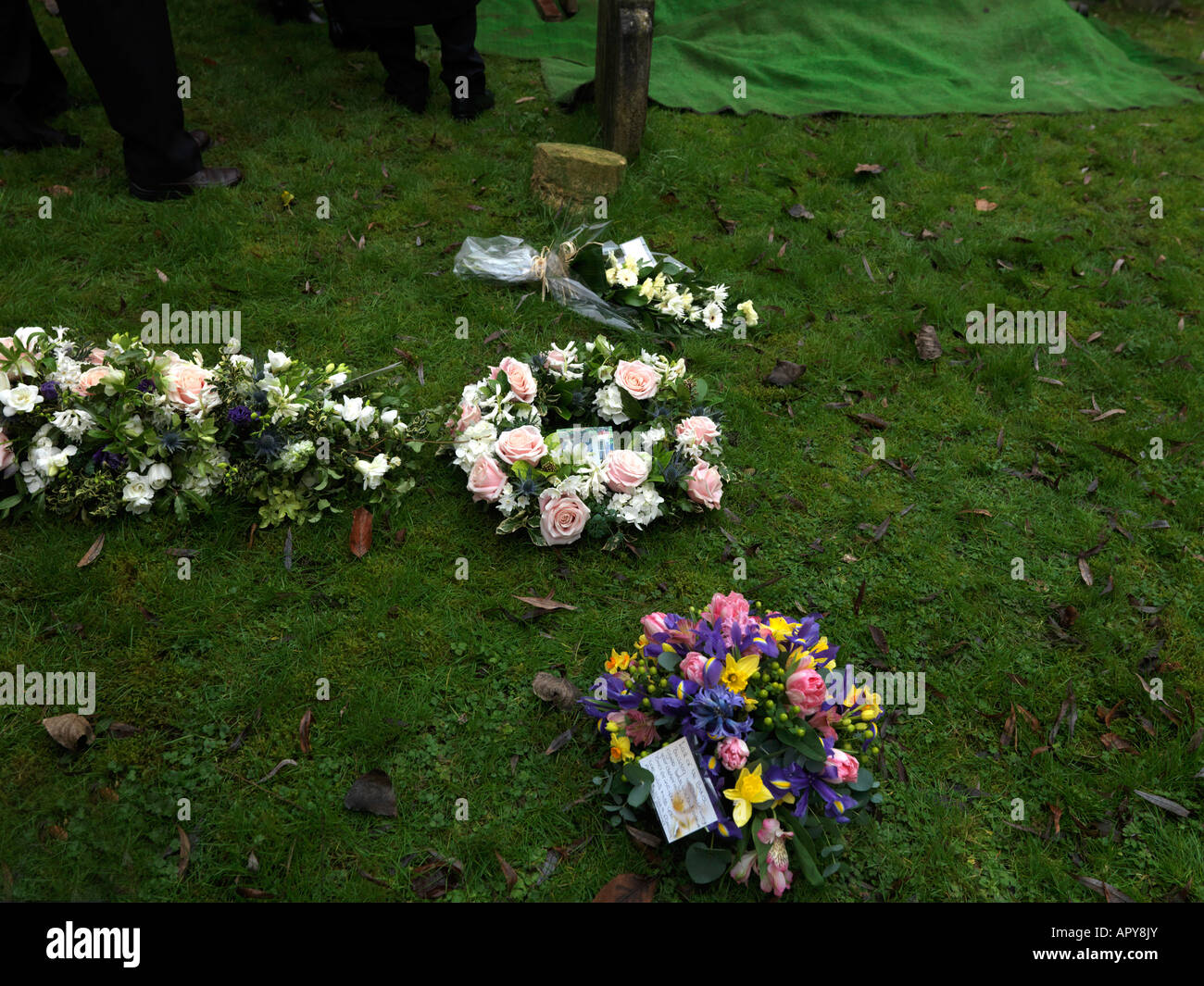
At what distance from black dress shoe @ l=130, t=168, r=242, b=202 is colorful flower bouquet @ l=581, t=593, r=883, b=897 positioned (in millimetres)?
4110

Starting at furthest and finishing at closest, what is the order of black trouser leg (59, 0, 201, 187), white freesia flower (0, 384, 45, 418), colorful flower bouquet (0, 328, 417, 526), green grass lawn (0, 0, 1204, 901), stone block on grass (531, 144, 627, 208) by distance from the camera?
stone block on grass (531, 144, 627, 208) < black trouser leg (59, 0, 201, 187) < colorful flower bouquet (0, 328, 417, 526) < white freesia flower (0, 384, 45, 418) < green grass lawn (0, 0, 1204, 901)

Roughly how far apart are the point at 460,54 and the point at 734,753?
5194mm

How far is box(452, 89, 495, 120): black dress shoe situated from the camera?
574 cm

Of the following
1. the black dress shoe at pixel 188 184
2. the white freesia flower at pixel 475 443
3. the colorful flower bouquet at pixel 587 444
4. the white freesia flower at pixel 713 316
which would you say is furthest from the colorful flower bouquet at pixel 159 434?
the white freesia flower at pixel 713 316

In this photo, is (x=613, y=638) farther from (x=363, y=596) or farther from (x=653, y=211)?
(x=653, y=211)

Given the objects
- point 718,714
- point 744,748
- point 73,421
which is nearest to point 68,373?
point 73,421

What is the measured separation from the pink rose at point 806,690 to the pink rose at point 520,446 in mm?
1383

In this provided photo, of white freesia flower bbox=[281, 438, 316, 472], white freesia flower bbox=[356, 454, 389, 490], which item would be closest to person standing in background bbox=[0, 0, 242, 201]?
white freesia flower bbox=[281, 438, 316, 472]

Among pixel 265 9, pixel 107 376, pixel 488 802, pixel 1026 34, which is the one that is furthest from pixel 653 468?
pixel 1026 34

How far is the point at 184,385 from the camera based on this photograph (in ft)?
10.3

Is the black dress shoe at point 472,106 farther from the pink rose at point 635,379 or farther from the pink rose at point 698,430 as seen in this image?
the pink rose at point 698,430

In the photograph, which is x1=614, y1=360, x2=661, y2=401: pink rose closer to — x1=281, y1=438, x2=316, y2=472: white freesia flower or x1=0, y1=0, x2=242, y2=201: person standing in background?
x1=281, y1=438, x2=316, y2=472: white freesia flower

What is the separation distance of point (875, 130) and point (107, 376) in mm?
5681

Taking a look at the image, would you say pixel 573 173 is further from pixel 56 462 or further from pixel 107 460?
pixel 56 462
